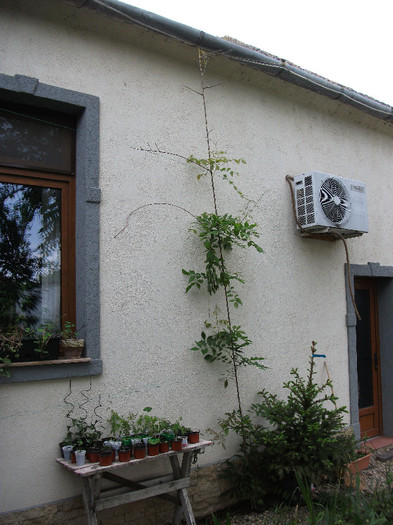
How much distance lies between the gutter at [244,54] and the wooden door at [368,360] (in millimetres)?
2354

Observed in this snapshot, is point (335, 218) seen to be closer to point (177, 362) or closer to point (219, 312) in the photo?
point (219, 312)

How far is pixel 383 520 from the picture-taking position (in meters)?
2.88

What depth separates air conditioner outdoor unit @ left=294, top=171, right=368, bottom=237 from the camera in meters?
5.18

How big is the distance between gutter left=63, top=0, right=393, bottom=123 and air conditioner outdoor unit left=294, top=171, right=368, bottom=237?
3.63 ft

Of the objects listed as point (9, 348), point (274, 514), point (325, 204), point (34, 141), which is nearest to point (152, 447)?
point (274, 514)

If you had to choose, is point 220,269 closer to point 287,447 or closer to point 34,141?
point 287,447

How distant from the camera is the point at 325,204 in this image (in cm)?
524

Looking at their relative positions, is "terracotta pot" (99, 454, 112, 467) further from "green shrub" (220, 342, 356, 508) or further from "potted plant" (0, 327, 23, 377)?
"green shrub" (220, 342, 356, 508)

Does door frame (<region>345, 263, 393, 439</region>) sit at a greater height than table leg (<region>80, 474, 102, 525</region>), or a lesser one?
greater

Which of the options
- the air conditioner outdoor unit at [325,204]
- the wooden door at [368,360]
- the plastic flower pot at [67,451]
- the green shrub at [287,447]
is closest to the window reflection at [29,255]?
the plastic flower pot at [67,451]

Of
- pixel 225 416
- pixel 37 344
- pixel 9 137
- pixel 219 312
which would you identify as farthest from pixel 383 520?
pixel 9 137

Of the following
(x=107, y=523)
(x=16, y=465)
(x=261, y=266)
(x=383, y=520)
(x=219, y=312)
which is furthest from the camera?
(x=261, y=266)

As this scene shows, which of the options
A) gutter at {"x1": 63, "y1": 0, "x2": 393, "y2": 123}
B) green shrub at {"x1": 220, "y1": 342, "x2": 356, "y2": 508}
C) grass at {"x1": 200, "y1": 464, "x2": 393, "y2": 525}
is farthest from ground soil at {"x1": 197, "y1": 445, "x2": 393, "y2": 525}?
gutter at {"x1": 63, "y1": 0, "x2": 393, "y2": 123}

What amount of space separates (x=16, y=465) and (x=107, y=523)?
89 centimetres
